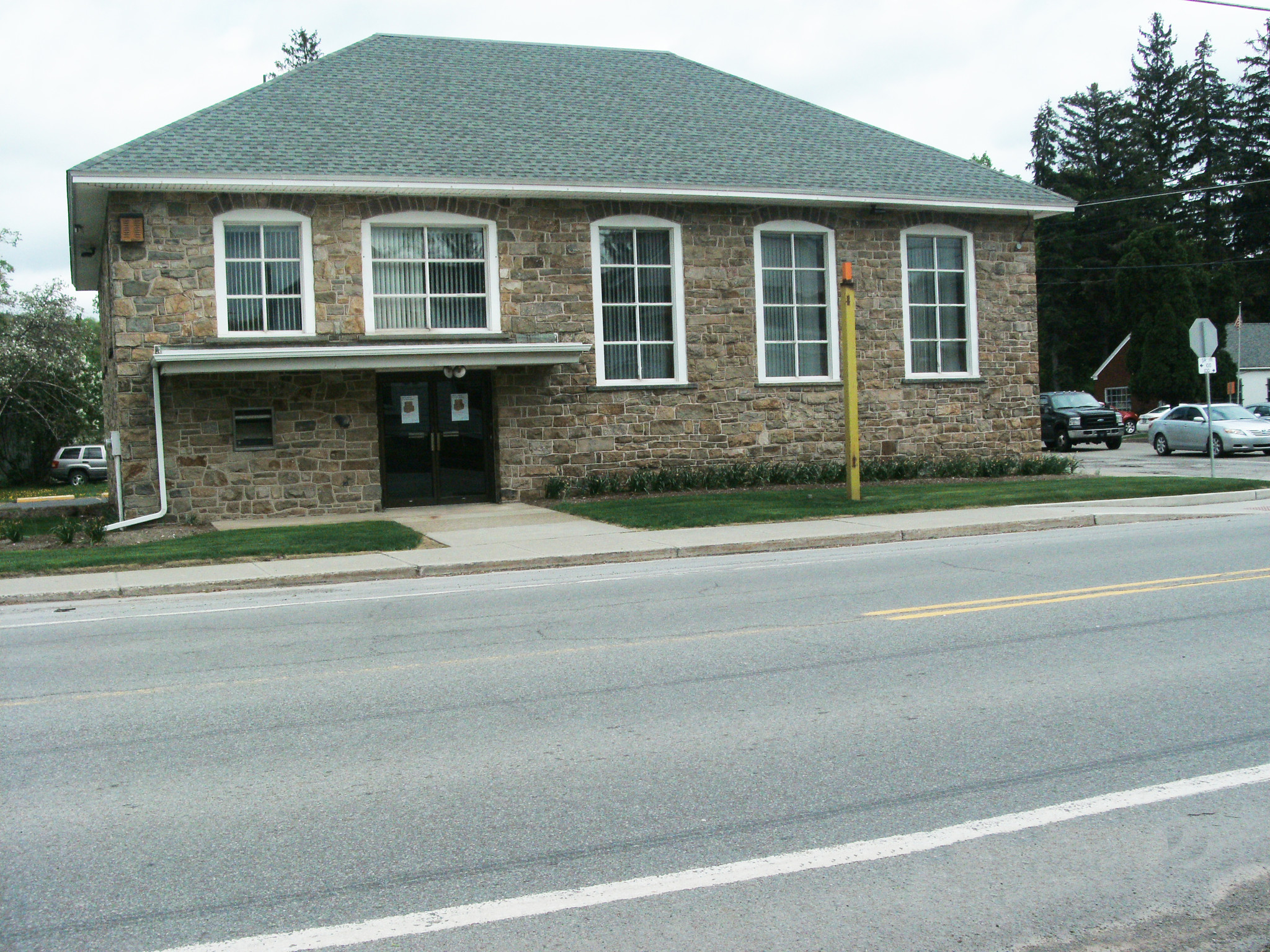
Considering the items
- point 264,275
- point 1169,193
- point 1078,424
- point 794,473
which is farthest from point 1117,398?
point 264,275

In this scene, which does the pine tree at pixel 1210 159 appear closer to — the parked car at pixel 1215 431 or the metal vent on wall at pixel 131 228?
the parked car at pixel 1215 431

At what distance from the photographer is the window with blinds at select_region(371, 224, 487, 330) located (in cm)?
1984

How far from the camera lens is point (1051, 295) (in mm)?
79688

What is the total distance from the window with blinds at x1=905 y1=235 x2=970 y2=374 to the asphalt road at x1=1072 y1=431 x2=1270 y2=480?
3.92 metres

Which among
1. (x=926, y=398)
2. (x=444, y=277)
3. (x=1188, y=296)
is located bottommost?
(x=926, y=398)

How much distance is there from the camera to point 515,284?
20453 millimetres

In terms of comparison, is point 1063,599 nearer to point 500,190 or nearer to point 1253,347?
point 500,190

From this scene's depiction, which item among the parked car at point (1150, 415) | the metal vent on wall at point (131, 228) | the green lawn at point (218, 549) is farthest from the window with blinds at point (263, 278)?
the parked car at point (1150, 415)

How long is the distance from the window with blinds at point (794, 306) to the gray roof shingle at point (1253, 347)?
2038 inches

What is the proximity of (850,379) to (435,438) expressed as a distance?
7270 millimetres

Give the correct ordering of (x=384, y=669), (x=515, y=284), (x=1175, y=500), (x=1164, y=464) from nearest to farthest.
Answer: (x=384, y=669), (x=1175, y=500), (x=515, y=284), (x=1164, y=464)

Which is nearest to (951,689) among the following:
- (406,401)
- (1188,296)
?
→ (406,401)

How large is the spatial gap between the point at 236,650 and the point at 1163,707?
6.31 meters

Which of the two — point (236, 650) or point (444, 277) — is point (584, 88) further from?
point (236, 650)
